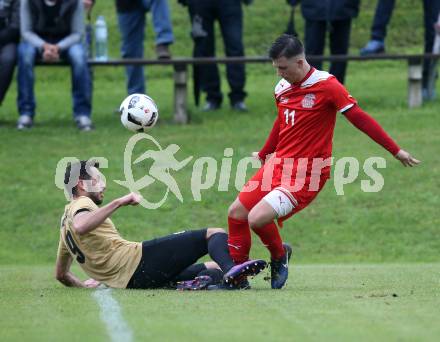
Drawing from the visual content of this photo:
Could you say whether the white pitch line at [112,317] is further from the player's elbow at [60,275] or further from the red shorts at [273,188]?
the red shorts at [273,188]

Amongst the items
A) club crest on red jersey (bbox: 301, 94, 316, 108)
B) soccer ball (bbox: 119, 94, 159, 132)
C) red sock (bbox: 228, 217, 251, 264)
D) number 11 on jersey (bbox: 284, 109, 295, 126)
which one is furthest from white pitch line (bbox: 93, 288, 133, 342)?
club crest on red jersey (bbox: 301, 94, 316, 108)

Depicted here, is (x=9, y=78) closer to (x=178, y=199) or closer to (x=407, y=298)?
(x=178, y=199)

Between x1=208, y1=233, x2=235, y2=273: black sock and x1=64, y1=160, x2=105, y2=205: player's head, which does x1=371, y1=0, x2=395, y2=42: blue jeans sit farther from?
x1=64, y1=160, x2=105, y2=205: player's head

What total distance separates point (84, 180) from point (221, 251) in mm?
1287

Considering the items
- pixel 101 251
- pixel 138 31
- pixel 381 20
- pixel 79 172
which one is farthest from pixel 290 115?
pixel 381 20

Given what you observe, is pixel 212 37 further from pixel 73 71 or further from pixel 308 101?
pixel 308 101

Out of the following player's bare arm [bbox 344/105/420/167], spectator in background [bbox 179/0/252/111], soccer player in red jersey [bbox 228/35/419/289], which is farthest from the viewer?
spectator in background [bbox 179/0/252/111]

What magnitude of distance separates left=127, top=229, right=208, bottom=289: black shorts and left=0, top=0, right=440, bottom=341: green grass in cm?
47

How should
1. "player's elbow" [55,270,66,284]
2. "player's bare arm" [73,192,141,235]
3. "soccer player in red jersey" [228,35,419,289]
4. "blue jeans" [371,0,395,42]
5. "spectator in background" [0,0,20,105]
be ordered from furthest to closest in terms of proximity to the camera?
"blue jeans" [371,0,395,42] → "spectator in background" [0,0,20,105] → "player's elbow" [55,270,66,284] → "soccer player in red jersey" [228,35,419,289] → "player's bare arm" [73,192,141,235]

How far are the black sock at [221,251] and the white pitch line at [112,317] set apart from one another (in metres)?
0.93

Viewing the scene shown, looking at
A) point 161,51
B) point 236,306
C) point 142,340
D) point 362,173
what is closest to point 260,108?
point 161,51

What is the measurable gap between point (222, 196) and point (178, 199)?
2.00 feet

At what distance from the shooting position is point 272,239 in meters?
9.72

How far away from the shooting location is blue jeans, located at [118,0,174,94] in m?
18.8
